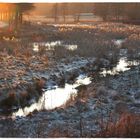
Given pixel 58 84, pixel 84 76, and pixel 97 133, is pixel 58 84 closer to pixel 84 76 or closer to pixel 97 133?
pixel 84 76

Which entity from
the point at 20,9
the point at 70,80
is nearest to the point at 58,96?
the point at 70,80

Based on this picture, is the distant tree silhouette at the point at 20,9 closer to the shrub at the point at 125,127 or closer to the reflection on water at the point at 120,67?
the reflection on water at the point at 120,67

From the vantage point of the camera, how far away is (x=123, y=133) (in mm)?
5449

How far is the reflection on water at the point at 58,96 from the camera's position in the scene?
5.62 meters

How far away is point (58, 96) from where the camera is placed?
5695 millimetres

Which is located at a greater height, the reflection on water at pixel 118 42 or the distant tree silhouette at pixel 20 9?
the distant tree silhouette at pixel 20 9

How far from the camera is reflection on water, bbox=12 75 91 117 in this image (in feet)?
18.4

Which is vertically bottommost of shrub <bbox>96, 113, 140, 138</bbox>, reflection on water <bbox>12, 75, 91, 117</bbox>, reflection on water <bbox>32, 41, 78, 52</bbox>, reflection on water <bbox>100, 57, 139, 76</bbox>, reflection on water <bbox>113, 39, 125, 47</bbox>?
shrub <bbox>96, 113, 140, 138</bbox>

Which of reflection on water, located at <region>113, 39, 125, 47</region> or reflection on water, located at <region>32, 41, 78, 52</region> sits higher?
reflection on water, located at <region>113, 39, 125, 47</region>

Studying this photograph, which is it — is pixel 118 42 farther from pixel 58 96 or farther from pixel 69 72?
pixel 58 96

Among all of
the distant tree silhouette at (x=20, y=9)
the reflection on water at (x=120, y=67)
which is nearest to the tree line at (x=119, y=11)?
the reflection on water at (x=120, y=67)

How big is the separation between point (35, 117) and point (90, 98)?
548 mm

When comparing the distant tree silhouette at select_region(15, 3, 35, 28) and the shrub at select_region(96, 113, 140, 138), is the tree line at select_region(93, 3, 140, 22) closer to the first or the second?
the distant tree silhouette at select_region(15, 3, 35, 28)

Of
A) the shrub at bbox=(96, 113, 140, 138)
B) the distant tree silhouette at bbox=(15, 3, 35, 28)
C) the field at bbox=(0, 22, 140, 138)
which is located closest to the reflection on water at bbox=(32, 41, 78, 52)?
the field at bbox=(0, 22, 140, 138)
